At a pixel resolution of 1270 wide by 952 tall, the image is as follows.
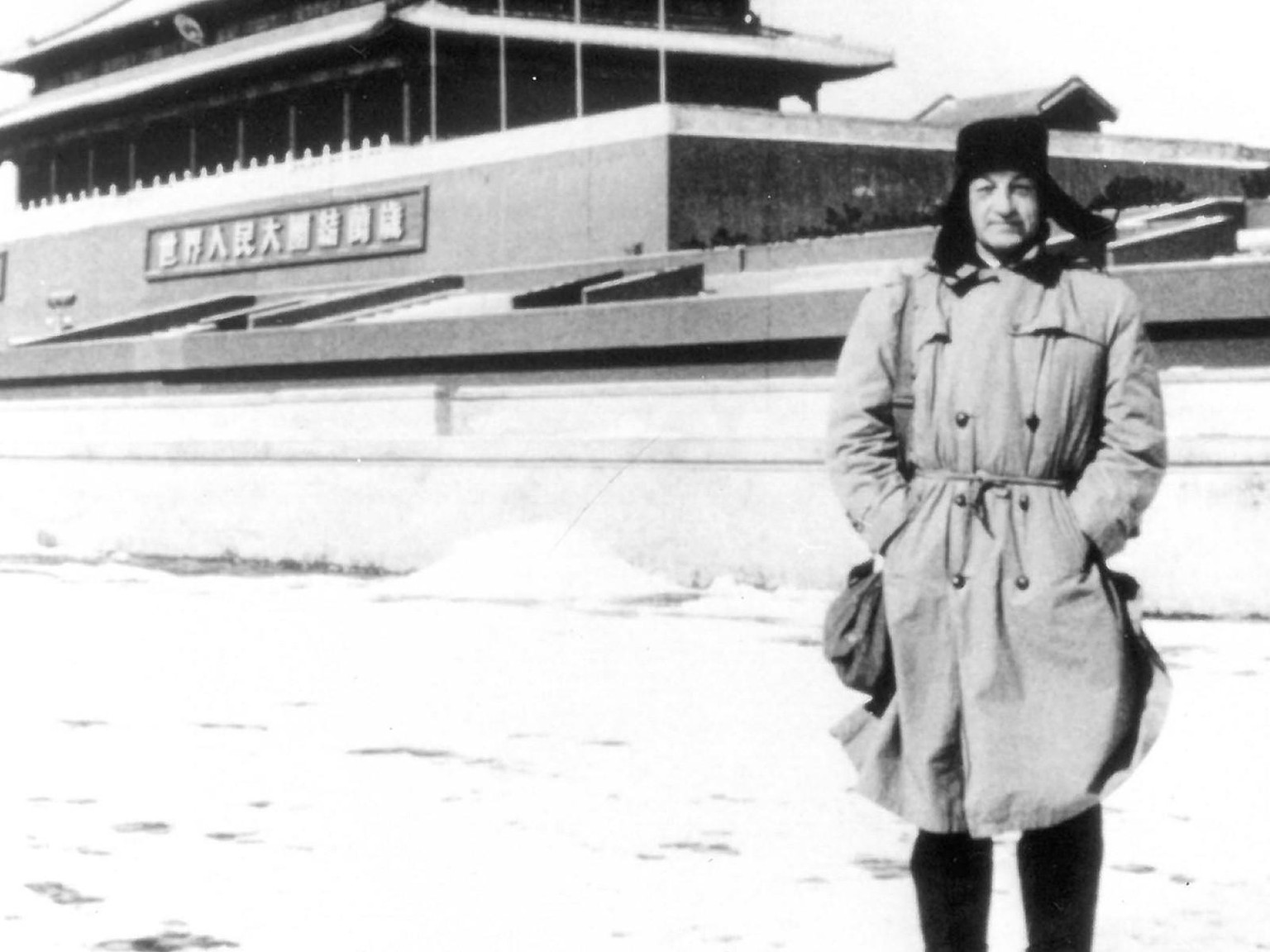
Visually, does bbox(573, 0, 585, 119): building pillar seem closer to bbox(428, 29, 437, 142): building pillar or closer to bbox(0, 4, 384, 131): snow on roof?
bbox(428, 29, 437, 142): building pillar

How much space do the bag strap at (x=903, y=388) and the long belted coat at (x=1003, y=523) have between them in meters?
0.01

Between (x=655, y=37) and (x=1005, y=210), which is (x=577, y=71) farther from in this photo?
(x=1005, y=210)

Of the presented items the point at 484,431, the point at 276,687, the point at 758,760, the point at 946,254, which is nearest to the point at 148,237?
the point at 484,431

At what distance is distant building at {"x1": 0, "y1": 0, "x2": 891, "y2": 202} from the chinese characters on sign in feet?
4.09

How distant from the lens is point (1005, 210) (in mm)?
3227

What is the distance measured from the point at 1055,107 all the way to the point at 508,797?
25131 mm

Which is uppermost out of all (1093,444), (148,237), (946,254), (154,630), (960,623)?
(148,237)

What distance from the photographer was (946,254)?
3301 millimetres

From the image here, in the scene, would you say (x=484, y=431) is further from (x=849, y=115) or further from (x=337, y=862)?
(x=337, y=862)

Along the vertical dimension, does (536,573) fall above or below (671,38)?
below

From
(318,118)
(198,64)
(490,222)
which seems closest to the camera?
(490,222)

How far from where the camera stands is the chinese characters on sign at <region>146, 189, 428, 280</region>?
78.3 ft

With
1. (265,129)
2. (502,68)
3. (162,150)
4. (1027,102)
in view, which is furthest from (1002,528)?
(162,150)

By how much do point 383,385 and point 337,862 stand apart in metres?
13.3
